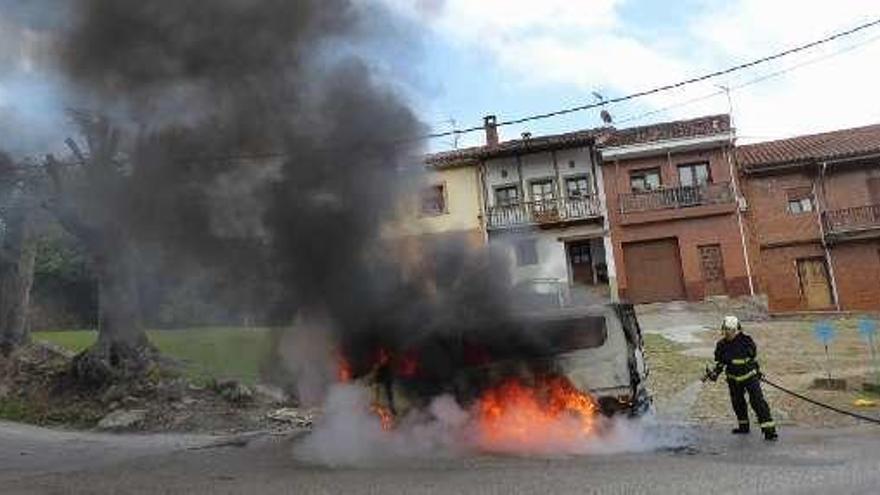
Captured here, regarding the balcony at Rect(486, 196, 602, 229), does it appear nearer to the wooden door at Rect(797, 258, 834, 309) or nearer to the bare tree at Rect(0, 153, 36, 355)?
the wooden door at Rect(797, 258, 834, 309)

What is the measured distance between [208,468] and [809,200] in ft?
86.6

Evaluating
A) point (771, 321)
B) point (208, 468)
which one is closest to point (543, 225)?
point (771, 321)

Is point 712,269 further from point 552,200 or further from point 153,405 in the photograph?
point 153,405

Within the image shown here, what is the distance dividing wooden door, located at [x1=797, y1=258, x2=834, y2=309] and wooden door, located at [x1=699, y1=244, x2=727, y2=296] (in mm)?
2698

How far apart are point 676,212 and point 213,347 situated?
16877 mm

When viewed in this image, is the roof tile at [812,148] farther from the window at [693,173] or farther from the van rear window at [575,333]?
the van rear window at [575,333]

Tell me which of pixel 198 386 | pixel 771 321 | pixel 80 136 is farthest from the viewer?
pixel 771 321

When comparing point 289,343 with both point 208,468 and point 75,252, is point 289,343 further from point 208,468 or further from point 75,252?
point 75,252

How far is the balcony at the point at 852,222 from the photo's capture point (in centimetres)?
2944

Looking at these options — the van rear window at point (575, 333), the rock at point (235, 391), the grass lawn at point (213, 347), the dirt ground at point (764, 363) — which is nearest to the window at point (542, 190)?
the dirt ground at point (764, 363)

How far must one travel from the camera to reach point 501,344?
32.1 feet

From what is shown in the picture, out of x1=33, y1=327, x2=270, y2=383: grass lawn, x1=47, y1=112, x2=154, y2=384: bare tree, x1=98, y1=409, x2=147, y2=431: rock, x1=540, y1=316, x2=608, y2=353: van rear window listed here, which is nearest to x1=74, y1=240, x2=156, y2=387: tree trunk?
x1=47, y1=112, x2=154, y2=384: bare tree

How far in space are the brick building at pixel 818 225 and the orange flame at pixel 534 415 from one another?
2246 centimetres

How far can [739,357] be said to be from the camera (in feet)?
34.3
